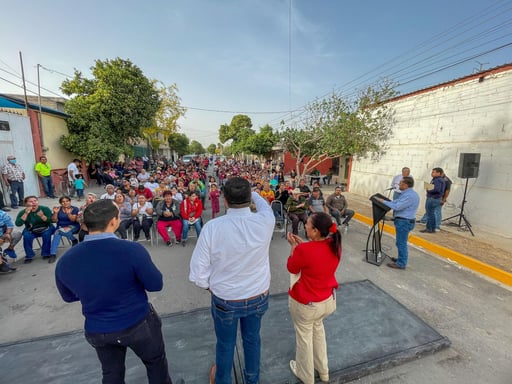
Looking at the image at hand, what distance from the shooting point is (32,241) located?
4.55 metres

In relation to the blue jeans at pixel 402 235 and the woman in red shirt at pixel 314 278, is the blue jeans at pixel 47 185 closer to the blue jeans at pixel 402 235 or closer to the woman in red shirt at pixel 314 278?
the woman in red shirt at pixel 314 278

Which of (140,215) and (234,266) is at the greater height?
(234,266)

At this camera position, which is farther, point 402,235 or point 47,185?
point 47,185

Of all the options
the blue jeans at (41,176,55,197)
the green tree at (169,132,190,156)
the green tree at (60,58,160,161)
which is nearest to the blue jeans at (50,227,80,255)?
the blue jeans at (41,176,55,197)

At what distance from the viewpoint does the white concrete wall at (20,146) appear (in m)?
Result: 7.74

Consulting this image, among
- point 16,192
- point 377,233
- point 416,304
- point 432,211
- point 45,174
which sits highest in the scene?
point 45,174

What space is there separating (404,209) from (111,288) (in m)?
4.31

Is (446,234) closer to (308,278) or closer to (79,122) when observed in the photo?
(308,278)

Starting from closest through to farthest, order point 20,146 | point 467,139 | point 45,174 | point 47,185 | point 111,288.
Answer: point 111,288
point 467,139
point 20,146
point 45,174
point 47,185

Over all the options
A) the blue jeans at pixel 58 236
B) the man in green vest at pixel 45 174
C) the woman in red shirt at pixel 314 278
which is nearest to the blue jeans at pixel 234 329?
the woman in red shirt at pixel 314 278

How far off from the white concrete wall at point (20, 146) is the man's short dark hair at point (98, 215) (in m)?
9.61

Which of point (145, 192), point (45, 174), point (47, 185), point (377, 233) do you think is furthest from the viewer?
point (47, 185)

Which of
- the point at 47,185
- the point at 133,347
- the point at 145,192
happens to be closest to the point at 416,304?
the point at 133,347

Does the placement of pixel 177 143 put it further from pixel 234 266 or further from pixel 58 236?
pixel 234 266
